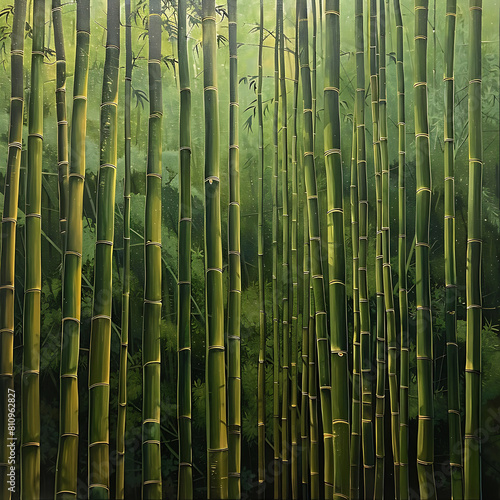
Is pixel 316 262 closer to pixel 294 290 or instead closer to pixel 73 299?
pixel 294 290

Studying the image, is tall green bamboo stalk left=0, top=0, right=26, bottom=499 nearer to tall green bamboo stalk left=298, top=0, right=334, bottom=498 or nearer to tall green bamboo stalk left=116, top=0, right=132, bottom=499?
tall green bamboo stalk left=116, top=0, right=132, bottom=499

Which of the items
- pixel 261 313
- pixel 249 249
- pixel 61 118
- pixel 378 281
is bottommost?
pixel 261 313

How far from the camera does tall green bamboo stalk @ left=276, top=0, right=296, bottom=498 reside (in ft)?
4.87

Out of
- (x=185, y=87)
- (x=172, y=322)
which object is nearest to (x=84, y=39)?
(x=185, y=87)

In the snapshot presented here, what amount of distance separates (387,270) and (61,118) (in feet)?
3.99

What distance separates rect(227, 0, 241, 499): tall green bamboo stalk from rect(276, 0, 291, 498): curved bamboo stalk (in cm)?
7

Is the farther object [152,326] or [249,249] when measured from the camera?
[249,249]

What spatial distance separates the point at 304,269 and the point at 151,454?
785 millimetres

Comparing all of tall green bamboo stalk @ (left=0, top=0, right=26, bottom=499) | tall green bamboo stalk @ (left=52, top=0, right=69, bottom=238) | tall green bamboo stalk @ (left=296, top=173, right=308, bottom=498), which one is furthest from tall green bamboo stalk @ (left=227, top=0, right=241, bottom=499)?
tall green bamboo stalk @ (left=0, top=0, right=26, bottom=499)

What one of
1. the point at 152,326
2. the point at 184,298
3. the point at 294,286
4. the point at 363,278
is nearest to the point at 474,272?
the point at 363,278

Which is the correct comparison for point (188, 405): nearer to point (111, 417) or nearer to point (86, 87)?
point (111, 417)

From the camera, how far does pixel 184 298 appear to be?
4.79 ft

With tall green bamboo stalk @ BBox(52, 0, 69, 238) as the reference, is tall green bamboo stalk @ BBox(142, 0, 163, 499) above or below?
below

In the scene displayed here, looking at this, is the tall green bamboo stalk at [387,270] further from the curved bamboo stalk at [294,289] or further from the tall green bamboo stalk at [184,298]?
the tall green bamboo stalk at [184,298]
